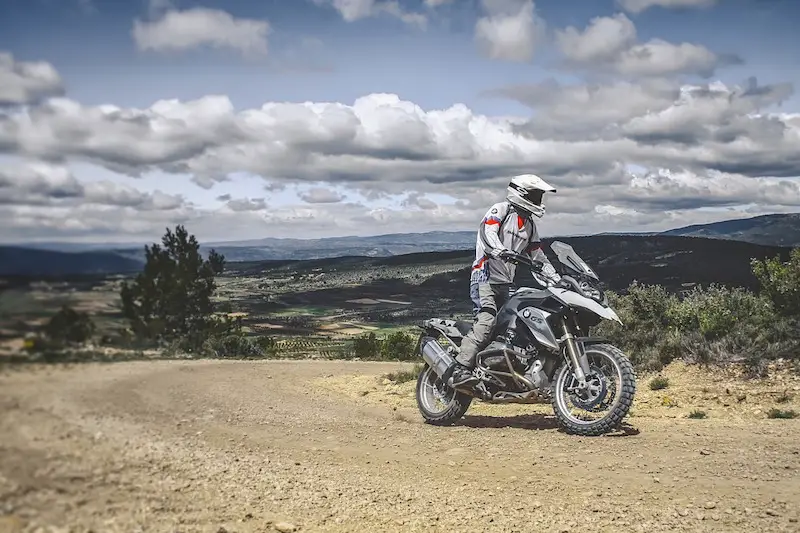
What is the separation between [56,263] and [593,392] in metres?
5.72

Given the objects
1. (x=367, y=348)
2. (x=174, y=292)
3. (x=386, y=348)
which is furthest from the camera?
(x=367, y=348)

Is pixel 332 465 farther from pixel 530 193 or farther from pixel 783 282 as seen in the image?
pixel 783 282

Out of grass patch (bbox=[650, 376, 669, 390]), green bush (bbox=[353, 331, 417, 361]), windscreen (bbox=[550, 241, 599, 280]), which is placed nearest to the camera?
windscreen (bbox=[550, 241, 599, 280])

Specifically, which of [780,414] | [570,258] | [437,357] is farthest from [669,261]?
[437,357]

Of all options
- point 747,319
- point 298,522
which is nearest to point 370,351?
point 747,319

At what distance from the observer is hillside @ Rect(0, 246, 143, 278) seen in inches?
96.3

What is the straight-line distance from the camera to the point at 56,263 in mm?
2494

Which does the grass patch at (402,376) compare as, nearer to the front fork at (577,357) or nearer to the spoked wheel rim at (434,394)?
the spoked wheel rim at (434,394)

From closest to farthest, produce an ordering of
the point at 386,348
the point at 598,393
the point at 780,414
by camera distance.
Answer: the point at 598,393 < the point at 780,414 < the point at 386,348

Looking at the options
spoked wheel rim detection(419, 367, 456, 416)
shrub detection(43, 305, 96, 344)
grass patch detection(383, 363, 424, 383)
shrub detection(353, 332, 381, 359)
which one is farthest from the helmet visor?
shrub detection(353, 332, 381, 359)

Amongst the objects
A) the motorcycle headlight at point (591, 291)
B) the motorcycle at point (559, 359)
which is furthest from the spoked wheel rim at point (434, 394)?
the motorcycle headlight at point (591, 291)

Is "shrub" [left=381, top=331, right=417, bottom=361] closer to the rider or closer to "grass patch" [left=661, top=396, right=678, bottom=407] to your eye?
"grass patch" [left=661, top=396, right=678, bottom=407]

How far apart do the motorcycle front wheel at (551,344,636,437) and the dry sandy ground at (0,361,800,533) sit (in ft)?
0.85

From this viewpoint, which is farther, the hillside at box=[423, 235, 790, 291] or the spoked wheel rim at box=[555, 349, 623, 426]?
the hillside at box=[423, 235, 790, 291]
